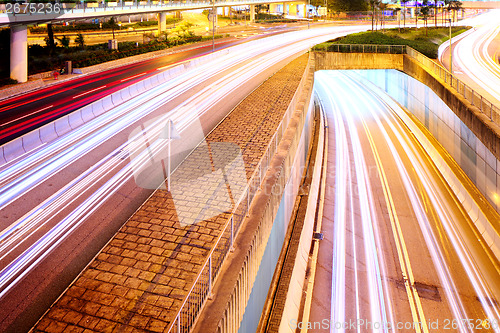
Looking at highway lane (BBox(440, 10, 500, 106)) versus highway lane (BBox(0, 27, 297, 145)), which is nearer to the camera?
highway lane (BBox(0, 27, 297, 145))

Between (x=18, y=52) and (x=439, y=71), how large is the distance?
107ft

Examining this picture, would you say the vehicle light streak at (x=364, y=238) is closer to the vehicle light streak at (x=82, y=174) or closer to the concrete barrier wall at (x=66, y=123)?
the vehicle light streak at (x=82, y=174)

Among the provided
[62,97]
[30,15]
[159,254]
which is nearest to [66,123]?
[62,97]

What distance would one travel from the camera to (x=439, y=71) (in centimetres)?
3156

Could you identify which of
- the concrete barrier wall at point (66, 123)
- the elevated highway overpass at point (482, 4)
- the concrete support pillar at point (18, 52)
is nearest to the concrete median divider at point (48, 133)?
the concrete barrier wall at point (66, 123)

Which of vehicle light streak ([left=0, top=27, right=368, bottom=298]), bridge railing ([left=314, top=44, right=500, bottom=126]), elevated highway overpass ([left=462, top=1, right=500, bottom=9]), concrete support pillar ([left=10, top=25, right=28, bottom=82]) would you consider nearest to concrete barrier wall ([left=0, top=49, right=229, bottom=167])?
vehicle light streak ([left=0, top=27, right=368, bottom=298])

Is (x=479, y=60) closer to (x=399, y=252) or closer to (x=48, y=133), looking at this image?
(x=399, y=252)

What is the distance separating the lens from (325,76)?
189ft

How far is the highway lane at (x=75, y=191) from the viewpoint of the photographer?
10.7m

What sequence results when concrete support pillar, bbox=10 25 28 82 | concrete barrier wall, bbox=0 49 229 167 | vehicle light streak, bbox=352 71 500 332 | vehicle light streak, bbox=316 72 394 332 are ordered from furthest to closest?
concrete support pillar, bbox=10 25 28 82
concrete barrier wall, bbox=0 49 229 167
vehicle light streak, bbox=352 71 500 332
vehicle light streak, bbox=316 72 394 332

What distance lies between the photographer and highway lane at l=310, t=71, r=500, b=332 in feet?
47.0

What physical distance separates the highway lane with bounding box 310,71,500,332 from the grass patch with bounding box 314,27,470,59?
20.3 meters

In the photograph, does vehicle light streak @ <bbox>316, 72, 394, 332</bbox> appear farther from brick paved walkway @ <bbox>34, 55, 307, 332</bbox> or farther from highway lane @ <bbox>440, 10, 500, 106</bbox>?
highway lane @ <bbox>440, 10, 500, 106</bbox>

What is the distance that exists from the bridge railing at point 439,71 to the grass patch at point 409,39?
7.79ft
